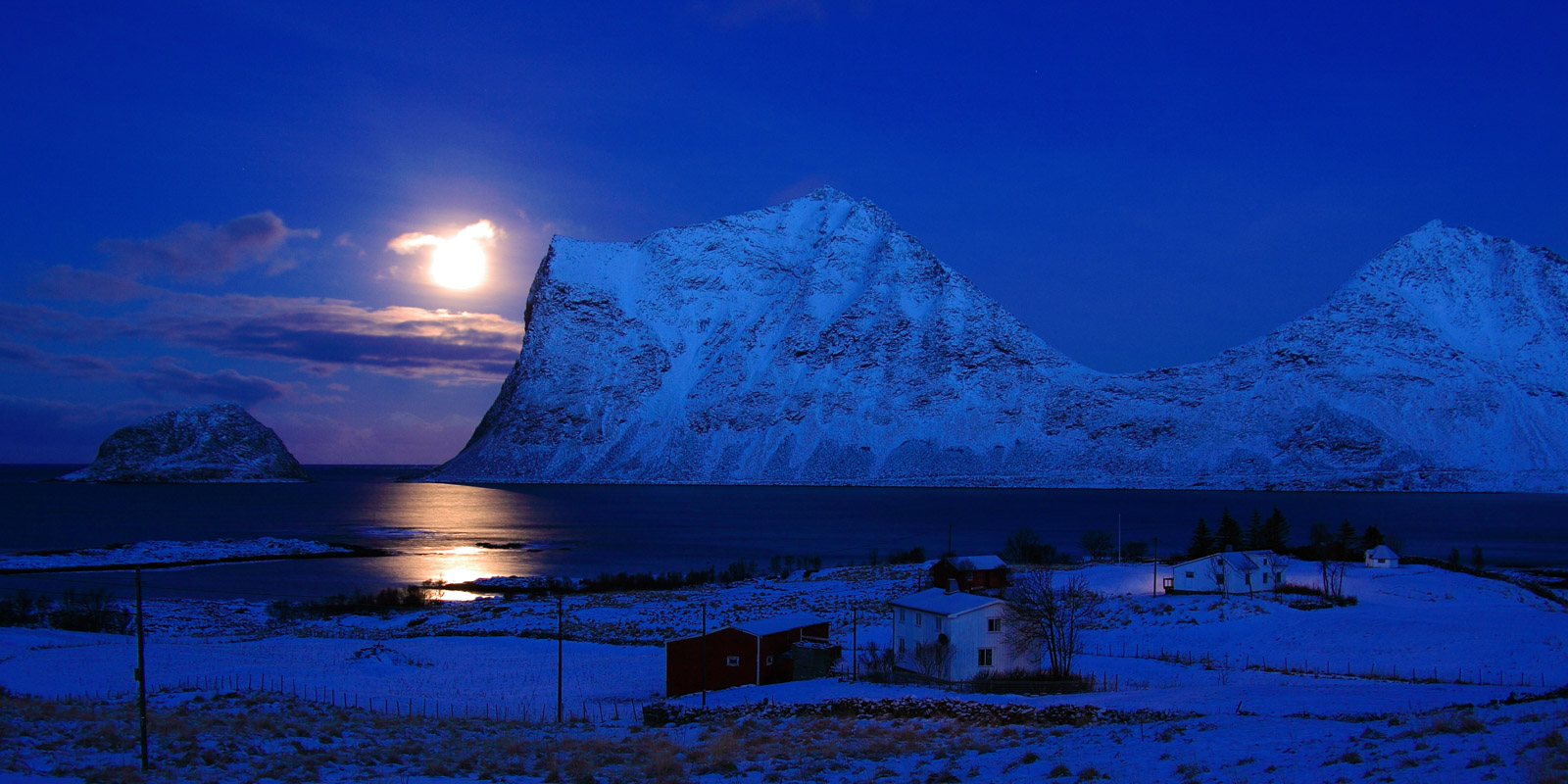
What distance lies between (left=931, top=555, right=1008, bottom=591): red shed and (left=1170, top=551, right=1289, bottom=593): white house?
10229 millimetres

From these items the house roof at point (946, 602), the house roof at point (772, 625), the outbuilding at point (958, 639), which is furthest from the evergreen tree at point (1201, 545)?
the house roof at point (772, 625)

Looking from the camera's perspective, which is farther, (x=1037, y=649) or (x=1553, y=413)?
(x=1553, y=413)

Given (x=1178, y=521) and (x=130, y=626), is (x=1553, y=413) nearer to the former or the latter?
(x=1178, y=521)

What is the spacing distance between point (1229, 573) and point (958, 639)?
1011 inches

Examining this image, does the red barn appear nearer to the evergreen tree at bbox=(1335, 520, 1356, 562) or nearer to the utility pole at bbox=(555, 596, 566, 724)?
the utility pole at bbox=(555, 596, 566, 724)

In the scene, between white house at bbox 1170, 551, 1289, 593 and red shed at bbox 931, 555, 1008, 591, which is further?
white house at bbox 1170, 551, 1289, 593

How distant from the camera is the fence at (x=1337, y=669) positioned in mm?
28781

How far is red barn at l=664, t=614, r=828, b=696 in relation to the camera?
29469mm

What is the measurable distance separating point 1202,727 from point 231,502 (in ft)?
563

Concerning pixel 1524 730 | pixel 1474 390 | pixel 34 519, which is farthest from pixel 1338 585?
pixel 1474 390

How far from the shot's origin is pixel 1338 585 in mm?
47750

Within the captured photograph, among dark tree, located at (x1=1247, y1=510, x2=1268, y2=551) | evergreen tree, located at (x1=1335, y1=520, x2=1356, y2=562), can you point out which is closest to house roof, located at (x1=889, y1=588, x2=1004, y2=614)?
evergreen tree, located at (x1=1335, y1=520, x2=1356, y2=562)

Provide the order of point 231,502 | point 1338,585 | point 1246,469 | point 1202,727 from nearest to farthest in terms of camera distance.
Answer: point 1202,727 < point 1338,585 < point 231,502 < point 1246,469

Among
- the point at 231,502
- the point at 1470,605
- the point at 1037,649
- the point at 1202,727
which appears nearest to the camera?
the point at 1202,727
